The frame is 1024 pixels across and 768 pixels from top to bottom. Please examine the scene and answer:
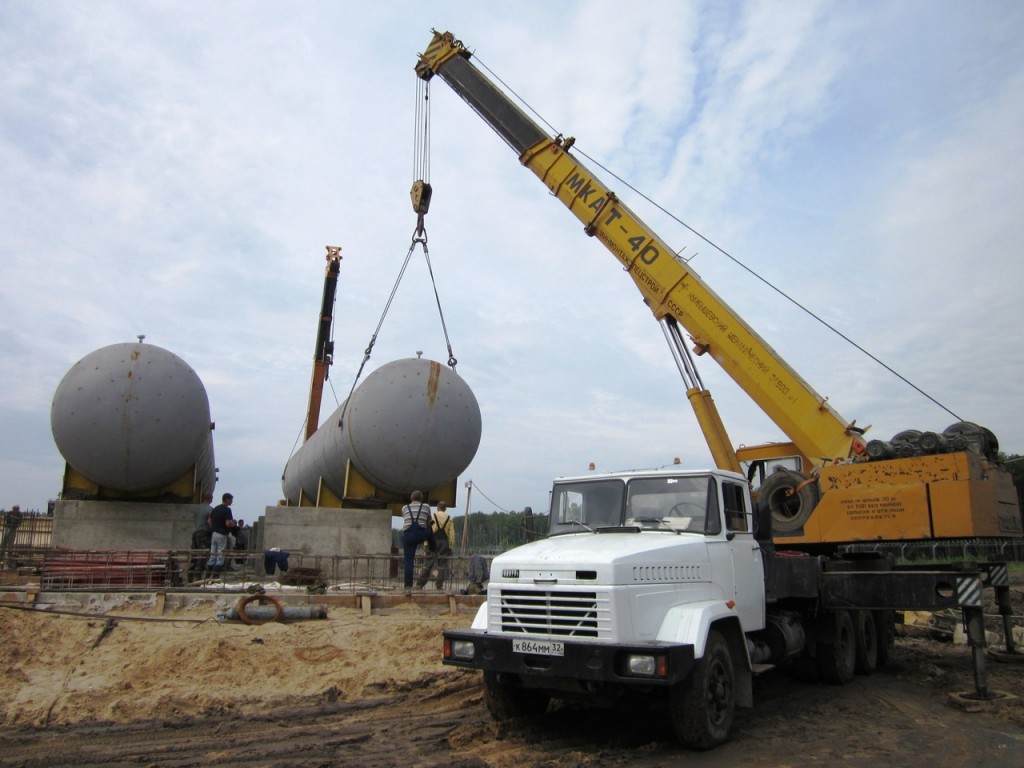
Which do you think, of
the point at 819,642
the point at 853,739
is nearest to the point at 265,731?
the point at 853,739

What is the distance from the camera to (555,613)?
5883 mm

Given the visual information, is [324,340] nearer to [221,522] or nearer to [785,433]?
[221,522]

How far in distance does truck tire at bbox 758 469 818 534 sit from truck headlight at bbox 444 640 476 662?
4.73 metres

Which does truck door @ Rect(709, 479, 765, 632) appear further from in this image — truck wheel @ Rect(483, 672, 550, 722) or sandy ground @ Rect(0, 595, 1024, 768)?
truck wheel @ Rect(483, 672, 550, 722)

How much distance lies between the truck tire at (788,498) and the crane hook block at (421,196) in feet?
30.4

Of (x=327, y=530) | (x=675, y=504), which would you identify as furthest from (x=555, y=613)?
(x=327, y=530)

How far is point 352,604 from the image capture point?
10.1 metres

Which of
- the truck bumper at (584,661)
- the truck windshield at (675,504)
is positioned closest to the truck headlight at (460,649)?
the truck bumper at (584,661)

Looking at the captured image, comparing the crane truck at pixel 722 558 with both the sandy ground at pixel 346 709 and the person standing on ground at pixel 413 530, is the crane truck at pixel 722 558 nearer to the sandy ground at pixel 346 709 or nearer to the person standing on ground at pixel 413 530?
the sandy ground at pixel 346 709

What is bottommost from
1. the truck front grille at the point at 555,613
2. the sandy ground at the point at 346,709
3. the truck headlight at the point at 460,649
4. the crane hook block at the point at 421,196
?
the sandy ground at the point at 346,709

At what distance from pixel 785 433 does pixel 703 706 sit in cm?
623

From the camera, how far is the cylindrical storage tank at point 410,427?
44.5 ft

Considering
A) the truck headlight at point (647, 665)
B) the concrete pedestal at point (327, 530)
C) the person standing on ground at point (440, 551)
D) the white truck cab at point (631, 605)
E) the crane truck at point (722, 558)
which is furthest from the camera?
the concrete pedestal at point (327, 530)

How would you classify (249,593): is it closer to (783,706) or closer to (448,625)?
(448,625)
